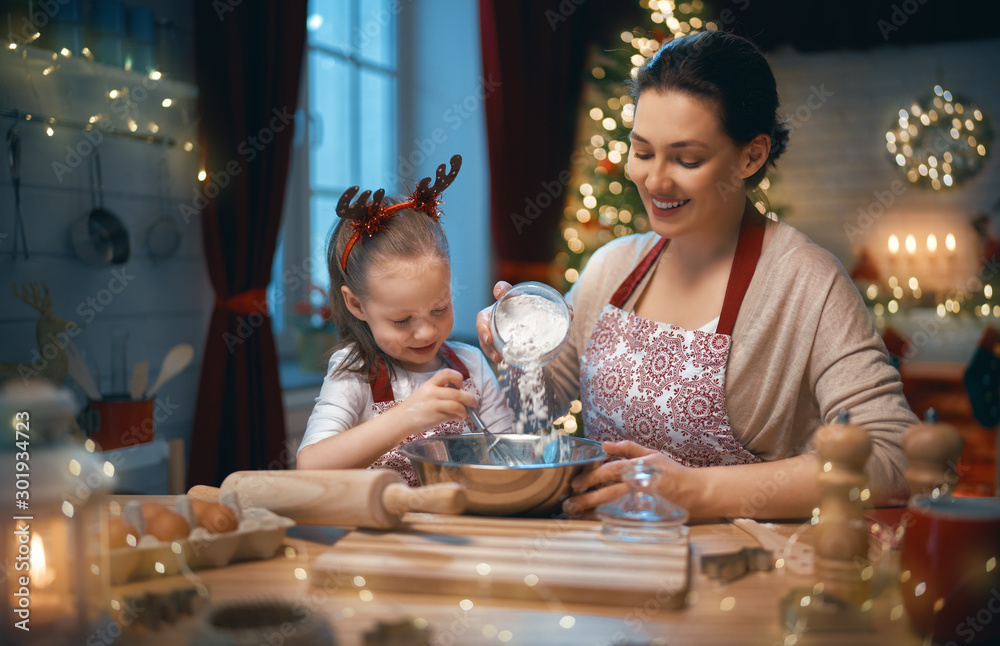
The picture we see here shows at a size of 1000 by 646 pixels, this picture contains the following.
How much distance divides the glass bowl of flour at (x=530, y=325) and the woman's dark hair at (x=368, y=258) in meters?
0.20

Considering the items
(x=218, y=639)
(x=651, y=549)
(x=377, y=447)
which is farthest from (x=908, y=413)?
(x=218, y=639)

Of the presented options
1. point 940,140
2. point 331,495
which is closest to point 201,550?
point 331,495

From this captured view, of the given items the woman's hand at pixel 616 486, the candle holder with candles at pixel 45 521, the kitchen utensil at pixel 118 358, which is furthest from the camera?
the kitchen utensil at pixel 118 358

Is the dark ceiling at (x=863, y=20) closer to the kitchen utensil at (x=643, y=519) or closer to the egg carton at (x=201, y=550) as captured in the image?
the kitchen utensil at (x=643, y=519)

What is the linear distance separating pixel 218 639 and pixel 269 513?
0.39 meters

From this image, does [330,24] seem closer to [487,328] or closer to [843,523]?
[487,328]

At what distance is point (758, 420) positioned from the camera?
1.53 meters

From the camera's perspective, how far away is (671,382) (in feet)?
5.13

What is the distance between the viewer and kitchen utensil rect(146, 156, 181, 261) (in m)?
2.58

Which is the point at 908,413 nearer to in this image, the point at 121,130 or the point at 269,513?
the point at 269,513

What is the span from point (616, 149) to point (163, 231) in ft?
7.05

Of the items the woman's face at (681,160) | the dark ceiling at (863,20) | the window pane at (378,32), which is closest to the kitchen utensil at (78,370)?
the woman's face at (681,160)

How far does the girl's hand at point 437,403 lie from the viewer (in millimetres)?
1233

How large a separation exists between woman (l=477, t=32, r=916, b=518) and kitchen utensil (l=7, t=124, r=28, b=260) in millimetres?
1407
